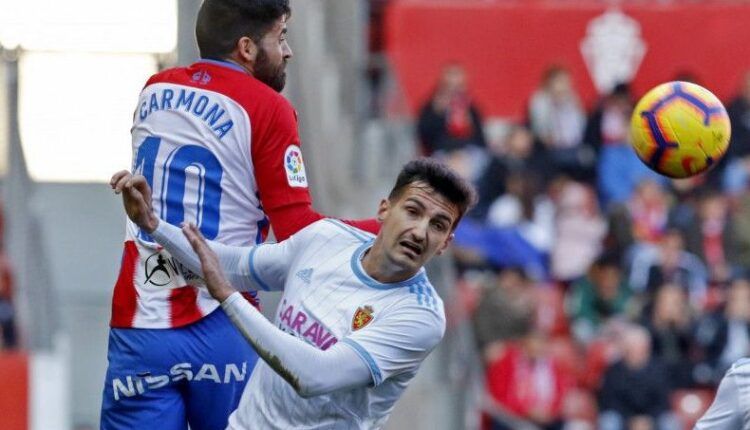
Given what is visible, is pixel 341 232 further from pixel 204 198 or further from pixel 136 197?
pixel 136 197

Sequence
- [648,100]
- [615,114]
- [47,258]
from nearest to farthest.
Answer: [648,100]
[47,258]
[615,114]

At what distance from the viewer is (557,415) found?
41.5 ft

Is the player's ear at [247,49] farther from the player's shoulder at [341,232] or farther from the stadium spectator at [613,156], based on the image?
the stadium spectator at [613,156]

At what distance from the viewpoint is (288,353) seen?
551cm

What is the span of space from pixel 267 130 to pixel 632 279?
8127mm

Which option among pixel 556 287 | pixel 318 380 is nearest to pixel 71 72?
pixel 556 287

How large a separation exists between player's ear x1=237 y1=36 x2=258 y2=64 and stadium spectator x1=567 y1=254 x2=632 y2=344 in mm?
7781

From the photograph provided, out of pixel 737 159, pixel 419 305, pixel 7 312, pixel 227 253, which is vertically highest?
pixel 227 253

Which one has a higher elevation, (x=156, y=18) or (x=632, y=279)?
(x=156, y=18)

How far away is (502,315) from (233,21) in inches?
281

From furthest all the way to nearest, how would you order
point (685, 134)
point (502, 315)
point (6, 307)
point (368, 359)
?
point (502, 315) → point (6, 307) → point (685, 134) → point (368, 359)

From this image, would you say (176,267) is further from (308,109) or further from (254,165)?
(308,109)

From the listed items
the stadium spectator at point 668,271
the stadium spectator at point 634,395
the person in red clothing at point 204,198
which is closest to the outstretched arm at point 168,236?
the person in red clothing at point 204,198

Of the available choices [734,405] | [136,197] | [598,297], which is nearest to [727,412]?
[734,405]
